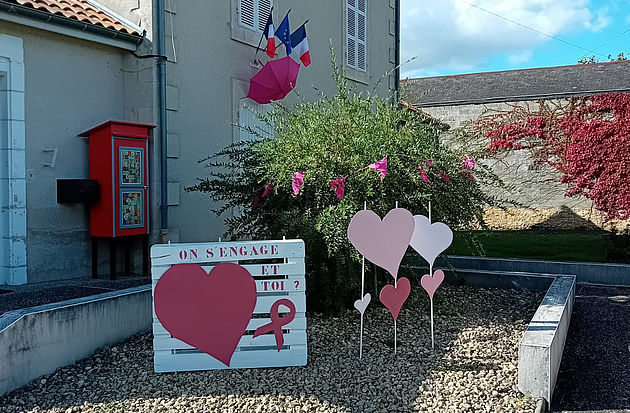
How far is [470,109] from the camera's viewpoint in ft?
52.7

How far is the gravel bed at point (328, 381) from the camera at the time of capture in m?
3.72

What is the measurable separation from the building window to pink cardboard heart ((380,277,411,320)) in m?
5.45

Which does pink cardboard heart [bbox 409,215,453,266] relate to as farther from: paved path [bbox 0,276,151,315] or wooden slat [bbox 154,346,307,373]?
paved path [bbox 0,276,151,315]

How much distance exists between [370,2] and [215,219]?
20.2 feet

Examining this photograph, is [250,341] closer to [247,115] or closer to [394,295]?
[394,295]

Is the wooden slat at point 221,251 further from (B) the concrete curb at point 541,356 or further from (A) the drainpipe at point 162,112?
(A) the drainpipe at point 162,112

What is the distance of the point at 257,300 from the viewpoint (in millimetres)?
4301

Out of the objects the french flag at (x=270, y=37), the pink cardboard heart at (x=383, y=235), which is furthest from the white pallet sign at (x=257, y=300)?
the french flag at (x=270, y=37)

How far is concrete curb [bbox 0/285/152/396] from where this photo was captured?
398cm

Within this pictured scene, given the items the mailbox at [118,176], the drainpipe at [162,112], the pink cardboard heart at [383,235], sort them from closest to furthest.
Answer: the pink cardboard heart at [383,235] → the mailbox at [118,176] → the drainpipe at [162,112]

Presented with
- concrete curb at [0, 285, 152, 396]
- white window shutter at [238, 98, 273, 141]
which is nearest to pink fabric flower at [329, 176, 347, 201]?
concrete curb at [0, 285, 152, 396]

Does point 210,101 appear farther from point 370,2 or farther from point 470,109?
point 470,109

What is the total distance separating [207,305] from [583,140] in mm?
11953

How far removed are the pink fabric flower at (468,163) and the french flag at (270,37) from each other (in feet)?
12.7
